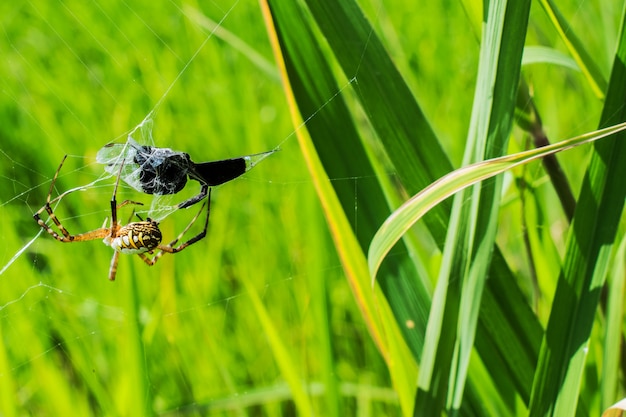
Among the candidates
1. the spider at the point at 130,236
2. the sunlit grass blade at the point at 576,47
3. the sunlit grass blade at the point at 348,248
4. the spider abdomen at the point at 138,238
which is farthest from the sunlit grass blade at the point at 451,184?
the spider abdomen at the point at 138,238

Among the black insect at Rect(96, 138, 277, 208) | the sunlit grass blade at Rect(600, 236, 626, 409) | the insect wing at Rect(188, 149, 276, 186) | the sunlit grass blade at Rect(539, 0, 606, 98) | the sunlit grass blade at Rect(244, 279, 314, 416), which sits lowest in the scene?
the sunlit grass blade at Rect(600, 236, 626, 409)

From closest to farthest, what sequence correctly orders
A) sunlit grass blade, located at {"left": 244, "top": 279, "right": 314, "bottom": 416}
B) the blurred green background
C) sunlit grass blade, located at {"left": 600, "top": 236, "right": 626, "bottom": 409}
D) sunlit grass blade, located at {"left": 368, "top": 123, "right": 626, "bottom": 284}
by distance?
sunlit grass blade, located at {"left": 368, "top": 123, "right": 626, "bottom": 284}
sunlit grass blade, located at {"left": 600, "top": 236, "right": 626, "bottom": 409}
sunlit grass blade, located at {"left": 244, "top": 279, "right": 314, "bottom": 416}
the blurred green background

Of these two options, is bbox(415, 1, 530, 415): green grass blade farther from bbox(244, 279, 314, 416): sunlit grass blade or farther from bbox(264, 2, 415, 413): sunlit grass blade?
bbox(244, 279, 314, 416): sunlit grass blade

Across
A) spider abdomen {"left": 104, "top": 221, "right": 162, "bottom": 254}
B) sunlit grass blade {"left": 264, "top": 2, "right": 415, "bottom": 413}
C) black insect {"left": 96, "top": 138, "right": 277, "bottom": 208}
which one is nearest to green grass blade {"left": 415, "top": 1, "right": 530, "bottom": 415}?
sunlit grass blade {"left": 264, "top": 2, "right": 415, "bottom": 413}

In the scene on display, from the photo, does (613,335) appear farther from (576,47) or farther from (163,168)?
(163,168)

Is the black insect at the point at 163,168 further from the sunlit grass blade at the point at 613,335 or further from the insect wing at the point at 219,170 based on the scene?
the sunlit grass blade at the point at 613,335
